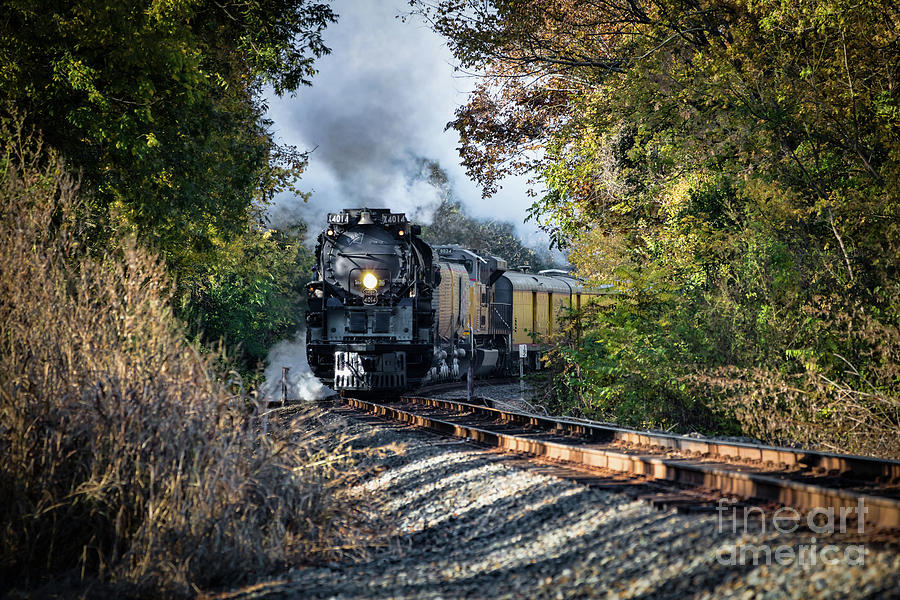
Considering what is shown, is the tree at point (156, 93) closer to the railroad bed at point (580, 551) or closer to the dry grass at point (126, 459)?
the dry grass at point (126, 459)

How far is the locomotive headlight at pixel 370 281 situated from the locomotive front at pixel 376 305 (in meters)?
0.02

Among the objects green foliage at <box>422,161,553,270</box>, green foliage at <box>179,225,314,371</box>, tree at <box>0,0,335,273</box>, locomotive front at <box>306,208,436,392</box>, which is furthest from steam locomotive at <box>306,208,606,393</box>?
green foliage at <box>422,161,553,270</box>

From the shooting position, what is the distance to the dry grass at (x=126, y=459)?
18.3ft

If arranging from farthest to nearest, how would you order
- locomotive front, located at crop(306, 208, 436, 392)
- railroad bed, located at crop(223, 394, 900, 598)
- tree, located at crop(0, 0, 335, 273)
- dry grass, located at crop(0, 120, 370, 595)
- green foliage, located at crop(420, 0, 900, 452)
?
1. locomotive front, located at crop(306, 208, 436, 392)
2. tree, located at crop(0, 0, 335, 273)
3. green foliage, located at crop(420, 0, 900, 452)
4. dry grass, located at crop(0, 120, 370, 595)
5. railroad bed, located at crop(223, 394, 900, 598)

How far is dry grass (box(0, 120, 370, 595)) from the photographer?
18.3ft

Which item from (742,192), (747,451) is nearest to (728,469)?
(747,451)

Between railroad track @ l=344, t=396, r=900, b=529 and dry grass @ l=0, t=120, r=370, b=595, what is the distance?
2.97 metres

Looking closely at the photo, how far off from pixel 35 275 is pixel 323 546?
3281 millimetres

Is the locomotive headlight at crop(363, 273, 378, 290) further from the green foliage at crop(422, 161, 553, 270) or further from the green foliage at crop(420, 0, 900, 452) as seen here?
the green foliage at crop(422, 161, 553, 270)

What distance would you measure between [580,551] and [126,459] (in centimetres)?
334

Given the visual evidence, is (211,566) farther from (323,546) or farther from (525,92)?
(525,92)

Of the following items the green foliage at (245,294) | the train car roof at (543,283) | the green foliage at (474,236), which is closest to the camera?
the train car roof at (543,283)

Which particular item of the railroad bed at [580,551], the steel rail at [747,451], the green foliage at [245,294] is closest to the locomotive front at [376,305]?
the green foliage at [245,294]

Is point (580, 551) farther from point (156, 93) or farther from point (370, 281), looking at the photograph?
point (370, 281)
